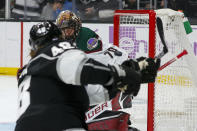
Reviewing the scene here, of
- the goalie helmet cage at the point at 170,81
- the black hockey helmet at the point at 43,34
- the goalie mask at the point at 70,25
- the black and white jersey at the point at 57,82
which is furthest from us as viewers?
the goalie helmet cage at the point at 170,81

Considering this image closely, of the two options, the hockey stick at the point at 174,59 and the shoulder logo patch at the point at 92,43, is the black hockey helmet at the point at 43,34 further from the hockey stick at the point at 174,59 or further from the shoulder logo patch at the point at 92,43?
the hockey stick at the point at 174,59

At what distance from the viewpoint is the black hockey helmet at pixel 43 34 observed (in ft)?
6.39

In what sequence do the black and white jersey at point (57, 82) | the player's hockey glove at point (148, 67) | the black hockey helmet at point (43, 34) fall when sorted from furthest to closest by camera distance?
the player's hockey glove at point (148, 67)
the black hockey helmet at point (43, 34)
the black and white jersey at point (57, 82)

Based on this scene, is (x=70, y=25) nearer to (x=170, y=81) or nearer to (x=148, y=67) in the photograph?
(x=170, y=81)

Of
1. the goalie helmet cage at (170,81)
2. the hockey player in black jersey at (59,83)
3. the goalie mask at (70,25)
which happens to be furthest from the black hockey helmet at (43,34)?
the goalie helmet cage at (170,81)

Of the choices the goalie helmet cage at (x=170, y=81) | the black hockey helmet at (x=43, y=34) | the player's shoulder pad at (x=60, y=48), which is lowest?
the goalie helmet cage at (x=170, y=81)

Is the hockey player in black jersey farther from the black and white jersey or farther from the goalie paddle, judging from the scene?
the goalie paddle

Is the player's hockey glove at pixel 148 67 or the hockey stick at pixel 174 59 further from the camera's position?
the hockey stick at pixel 174 59

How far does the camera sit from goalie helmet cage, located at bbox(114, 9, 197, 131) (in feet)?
12.3

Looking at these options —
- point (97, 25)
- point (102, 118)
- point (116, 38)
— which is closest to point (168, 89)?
point (116, 38)

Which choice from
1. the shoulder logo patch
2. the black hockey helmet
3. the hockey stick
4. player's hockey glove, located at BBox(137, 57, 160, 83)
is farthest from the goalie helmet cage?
the black hockey helmet

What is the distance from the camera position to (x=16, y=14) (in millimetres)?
8281

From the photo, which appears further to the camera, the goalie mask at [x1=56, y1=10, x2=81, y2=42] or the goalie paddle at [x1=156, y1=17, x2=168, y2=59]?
the goalie paddle at [x1=156, y1=17, x2=168, y2=59]

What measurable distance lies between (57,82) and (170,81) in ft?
6.63
